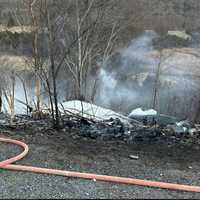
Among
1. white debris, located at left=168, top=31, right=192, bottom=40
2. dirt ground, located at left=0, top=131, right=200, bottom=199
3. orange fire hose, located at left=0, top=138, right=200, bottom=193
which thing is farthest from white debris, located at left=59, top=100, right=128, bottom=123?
white debris, located at left=168, top=31, right=192, bottom=40

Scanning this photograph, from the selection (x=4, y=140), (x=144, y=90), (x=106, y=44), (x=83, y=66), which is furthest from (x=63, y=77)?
(x=4, y=140)

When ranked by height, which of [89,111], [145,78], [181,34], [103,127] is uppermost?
[181,34]

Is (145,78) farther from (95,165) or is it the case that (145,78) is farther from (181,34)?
(95,165)

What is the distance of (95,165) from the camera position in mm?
3902

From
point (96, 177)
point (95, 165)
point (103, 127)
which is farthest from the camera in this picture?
point (103, 127)

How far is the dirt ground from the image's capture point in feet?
10.6

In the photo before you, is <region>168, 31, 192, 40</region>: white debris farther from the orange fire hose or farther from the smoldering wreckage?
the orange fire hose

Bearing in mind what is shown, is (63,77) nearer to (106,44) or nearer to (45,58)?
(106,44)

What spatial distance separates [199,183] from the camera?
11.5ft

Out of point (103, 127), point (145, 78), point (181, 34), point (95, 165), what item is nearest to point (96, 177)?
point (95, 165)

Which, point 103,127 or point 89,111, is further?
point 89,111

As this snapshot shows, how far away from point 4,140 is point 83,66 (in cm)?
576

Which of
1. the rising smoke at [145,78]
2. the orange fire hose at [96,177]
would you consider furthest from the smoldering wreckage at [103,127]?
the rising smoke at [145,78]

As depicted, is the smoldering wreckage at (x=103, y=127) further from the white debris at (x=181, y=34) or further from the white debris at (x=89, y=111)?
the white debris at (x=181, y=34)
